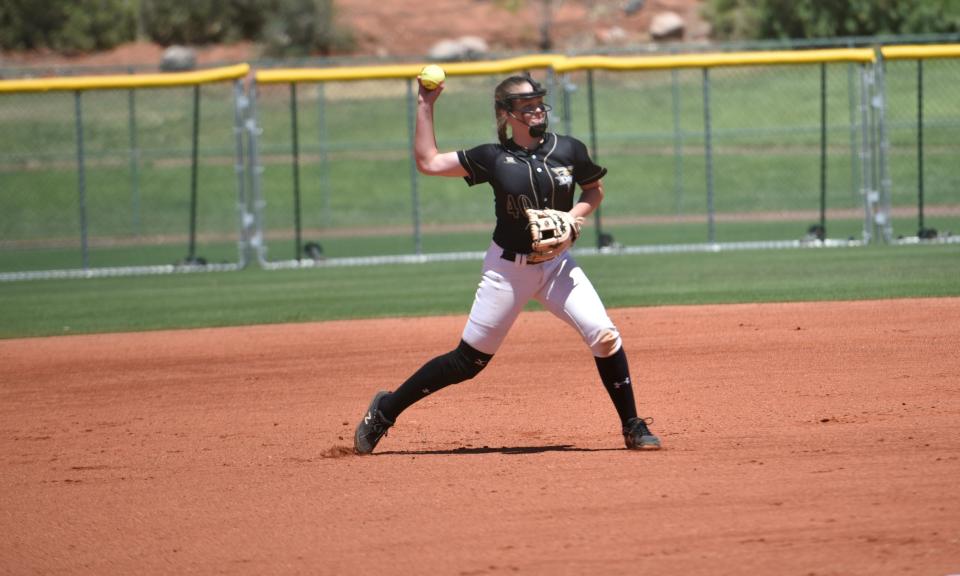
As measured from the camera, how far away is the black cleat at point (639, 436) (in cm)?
675

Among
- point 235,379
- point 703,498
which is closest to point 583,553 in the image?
point 703,498

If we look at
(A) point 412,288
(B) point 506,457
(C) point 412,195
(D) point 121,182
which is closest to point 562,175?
(B) point 506,457

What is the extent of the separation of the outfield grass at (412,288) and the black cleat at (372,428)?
5.79 m

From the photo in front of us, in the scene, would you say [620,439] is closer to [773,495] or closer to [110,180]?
[773,495]

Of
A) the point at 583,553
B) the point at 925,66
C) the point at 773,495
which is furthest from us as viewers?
the point at 925,66

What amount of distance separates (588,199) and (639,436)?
130 centimetres

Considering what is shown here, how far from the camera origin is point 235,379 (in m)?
9.95

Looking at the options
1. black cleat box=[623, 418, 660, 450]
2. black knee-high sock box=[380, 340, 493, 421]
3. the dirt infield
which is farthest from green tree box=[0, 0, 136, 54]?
→ black cleat box=[623, 418, 660, 450]

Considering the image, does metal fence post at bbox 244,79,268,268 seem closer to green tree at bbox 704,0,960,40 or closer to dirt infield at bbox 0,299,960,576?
dirt infield at bbox 0,299,960,576

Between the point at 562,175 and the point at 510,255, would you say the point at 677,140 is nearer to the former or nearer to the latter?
the point at 562,175

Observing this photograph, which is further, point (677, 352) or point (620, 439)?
point (677, 352)

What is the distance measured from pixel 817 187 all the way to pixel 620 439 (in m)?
19.8

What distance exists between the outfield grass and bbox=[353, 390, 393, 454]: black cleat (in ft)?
19.0

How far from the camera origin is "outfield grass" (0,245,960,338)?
1299cm
